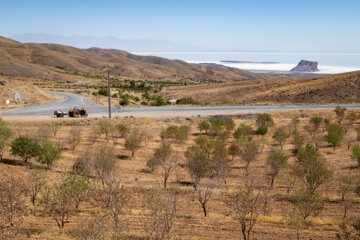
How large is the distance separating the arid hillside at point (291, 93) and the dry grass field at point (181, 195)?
3707cm

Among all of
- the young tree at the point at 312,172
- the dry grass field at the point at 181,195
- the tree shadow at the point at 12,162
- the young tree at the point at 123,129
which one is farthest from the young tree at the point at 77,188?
the young tree at the point at 123,129

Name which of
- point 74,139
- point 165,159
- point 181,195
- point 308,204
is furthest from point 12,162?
point 308,204

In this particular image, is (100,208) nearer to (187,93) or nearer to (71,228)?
(71,228)

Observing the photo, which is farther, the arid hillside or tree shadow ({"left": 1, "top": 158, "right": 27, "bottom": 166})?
the arid hillside

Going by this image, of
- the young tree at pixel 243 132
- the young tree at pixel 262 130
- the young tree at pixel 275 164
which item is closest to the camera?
the young tree at pixel 275 164

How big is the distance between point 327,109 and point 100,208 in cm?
5606

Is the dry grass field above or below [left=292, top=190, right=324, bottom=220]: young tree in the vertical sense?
below

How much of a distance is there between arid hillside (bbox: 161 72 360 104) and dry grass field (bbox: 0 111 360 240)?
37.1m

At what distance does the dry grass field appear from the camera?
15852mm

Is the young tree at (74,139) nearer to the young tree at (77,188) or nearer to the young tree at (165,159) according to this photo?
the young tree at (165,159)

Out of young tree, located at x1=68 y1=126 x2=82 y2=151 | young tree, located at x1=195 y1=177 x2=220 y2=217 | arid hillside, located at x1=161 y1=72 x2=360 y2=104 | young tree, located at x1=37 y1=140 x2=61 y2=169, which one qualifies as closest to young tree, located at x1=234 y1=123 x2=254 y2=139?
young tree, located at x1=195 y1=177 x2=220 y2=217

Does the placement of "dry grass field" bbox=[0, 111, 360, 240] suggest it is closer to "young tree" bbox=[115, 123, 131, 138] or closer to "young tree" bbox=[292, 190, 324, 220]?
"young tree" bbox=[292, 190, 324, 220]

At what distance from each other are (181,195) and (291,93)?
68123mm

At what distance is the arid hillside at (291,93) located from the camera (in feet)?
259
